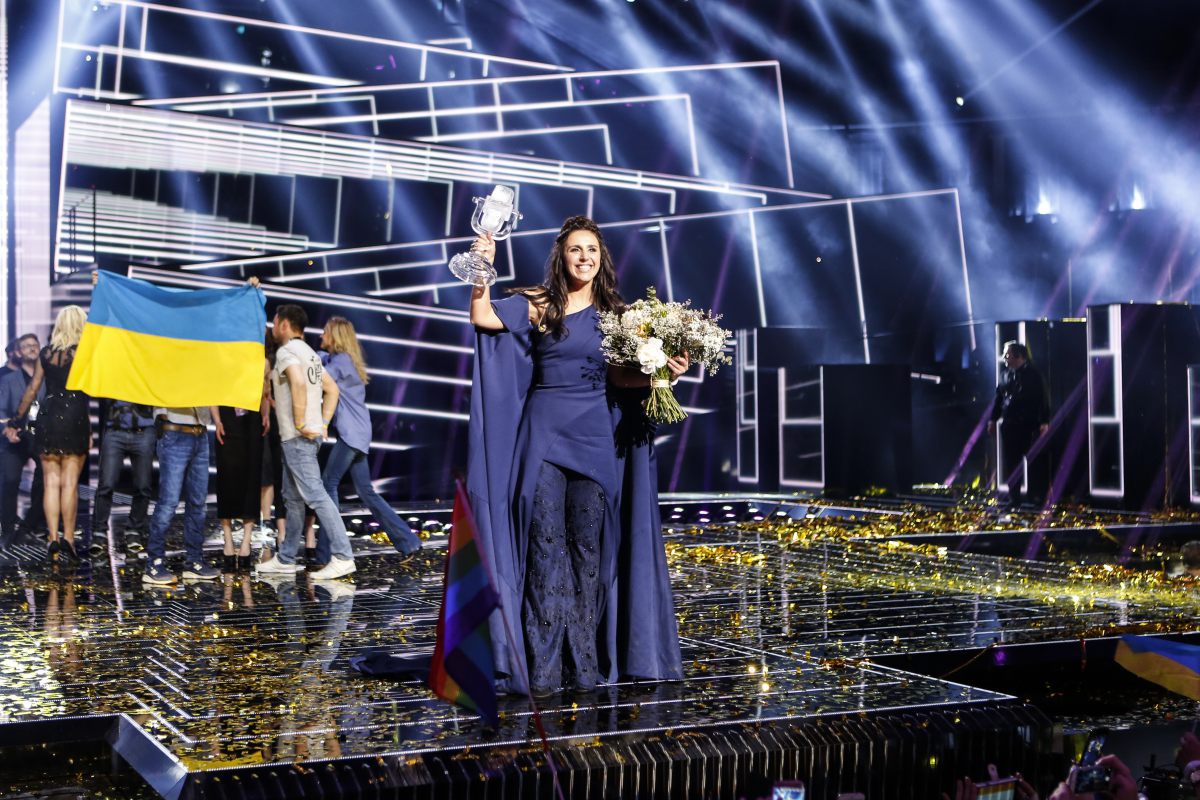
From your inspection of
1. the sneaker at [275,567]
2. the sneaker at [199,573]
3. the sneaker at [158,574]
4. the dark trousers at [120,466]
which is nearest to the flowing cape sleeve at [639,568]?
the sneaker at [158,574]

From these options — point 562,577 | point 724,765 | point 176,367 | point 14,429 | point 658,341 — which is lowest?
point 724,765

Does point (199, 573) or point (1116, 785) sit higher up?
point (199, 573)

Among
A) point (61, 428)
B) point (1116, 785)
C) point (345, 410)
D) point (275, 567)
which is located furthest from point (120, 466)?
point (1116, 785)

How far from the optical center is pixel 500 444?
498 cm

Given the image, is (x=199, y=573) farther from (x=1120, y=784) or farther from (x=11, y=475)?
(x=1120, y=784)

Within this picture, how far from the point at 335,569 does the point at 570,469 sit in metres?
3.94

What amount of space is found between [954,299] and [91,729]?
1360 centimetres

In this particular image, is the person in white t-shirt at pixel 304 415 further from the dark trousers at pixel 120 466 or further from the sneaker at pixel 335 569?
the dark trousers at pixel 120 466

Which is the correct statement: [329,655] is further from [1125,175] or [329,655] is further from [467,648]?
[1125,175]

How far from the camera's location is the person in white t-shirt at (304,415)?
848 centimetres

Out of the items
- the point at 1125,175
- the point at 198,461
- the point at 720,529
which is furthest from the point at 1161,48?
the point at 198,461

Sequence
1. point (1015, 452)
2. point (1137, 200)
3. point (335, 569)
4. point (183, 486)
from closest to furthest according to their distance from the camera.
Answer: point (335, 569) → point (183, 486) → point (1015, 452) → point (1137, 200)

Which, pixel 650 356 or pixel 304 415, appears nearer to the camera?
pixel 650 356

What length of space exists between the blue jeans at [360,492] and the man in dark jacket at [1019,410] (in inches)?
259
